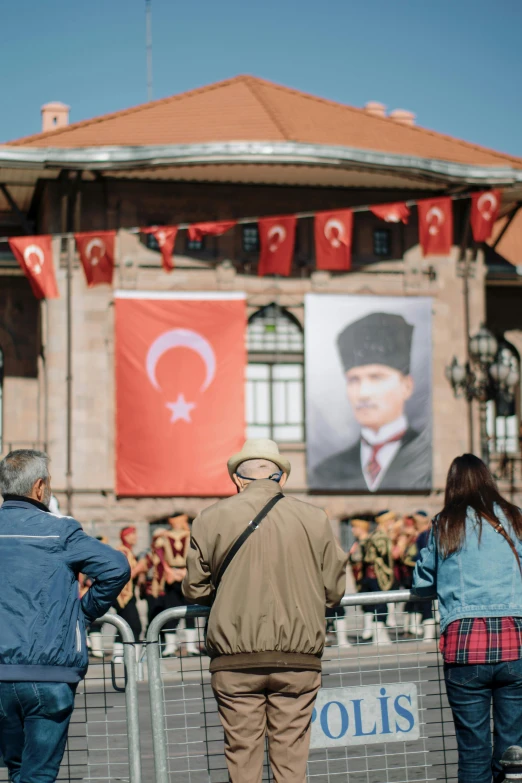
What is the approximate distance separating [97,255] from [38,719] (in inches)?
741

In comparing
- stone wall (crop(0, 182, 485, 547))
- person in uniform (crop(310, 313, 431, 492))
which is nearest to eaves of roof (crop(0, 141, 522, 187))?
stone wall (crop(0, 182, 485, 547))

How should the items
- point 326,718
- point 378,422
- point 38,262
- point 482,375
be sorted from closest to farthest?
point 326,718 < point 38,262 < point 378,422 < point 482,375

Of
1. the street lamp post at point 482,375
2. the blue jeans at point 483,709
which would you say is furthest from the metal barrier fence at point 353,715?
the street lamp post at point 482,375

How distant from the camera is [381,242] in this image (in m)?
27.7

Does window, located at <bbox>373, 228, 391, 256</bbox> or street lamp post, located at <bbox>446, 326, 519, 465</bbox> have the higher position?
window, located at <bbox>373, 228, 391, 256</bbox>

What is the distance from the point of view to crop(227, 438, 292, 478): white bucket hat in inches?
228

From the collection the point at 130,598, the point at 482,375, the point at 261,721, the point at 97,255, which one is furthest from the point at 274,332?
the point at 261,721

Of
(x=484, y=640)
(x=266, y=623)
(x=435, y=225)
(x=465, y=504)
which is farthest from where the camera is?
(x=435, y=225)

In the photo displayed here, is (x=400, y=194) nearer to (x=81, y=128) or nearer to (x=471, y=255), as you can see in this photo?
(x=471, y=255)

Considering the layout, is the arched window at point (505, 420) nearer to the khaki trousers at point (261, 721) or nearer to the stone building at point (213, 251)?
the stone building at point (213, 251)

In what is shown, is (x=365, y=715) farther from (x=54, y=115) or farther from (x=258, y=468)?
(x=54, y=115)

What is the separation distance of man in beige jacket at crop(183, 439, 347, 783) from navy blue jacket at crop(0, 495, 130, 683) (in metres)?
0.46

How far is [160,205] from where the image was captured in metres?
26.5

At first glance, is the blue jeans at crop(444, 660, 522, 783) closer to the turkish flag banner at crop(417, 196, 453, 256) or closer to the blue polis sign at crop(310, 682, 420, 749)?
the blue polis sign at crop(310, 682, 420, 749)
